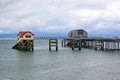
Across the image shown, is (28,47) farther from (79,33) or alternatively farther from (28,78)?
(28,78)

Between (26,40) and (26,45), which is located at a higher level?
(26,40)

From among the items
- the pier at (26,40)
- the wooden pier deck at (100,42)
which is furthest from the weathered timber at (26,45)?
the wooden pier deck at (100,42)

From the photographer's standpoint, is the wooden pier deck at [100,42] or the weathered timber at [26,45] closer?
the weathered timber at [26,45]

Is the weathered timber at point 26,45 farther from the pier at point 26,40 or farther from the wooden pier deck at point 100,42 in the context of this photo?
the wooden pier deck at point 100,42

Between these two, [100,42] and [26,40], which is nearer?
[26,40]

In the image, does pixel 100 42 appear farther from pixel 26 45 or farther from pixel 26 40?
pixel 26 40

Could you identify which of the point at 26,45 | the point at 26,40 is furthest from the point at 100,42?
the point at 26,40

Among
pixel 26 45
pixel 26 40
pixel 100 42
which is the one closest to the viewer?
pixel 26 40

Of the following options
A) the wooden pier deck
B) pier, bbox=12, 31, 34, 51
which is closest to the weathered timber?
pier, bbox=12, 31, 34, 51

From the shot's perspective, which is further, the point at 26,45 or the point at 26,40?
the point at 26,45

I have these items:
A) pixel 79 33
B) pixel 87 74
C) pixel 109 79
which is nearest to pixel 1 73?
pixel 87 74

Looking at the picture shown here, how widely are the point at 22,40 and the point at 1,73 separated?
171 ft

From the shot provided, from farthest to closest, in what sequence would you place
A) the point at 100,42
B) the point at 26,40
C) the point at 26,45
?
the point at 100,42 → the point at 26,45 → the point at 26,40

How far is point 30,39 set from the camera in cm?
10094
